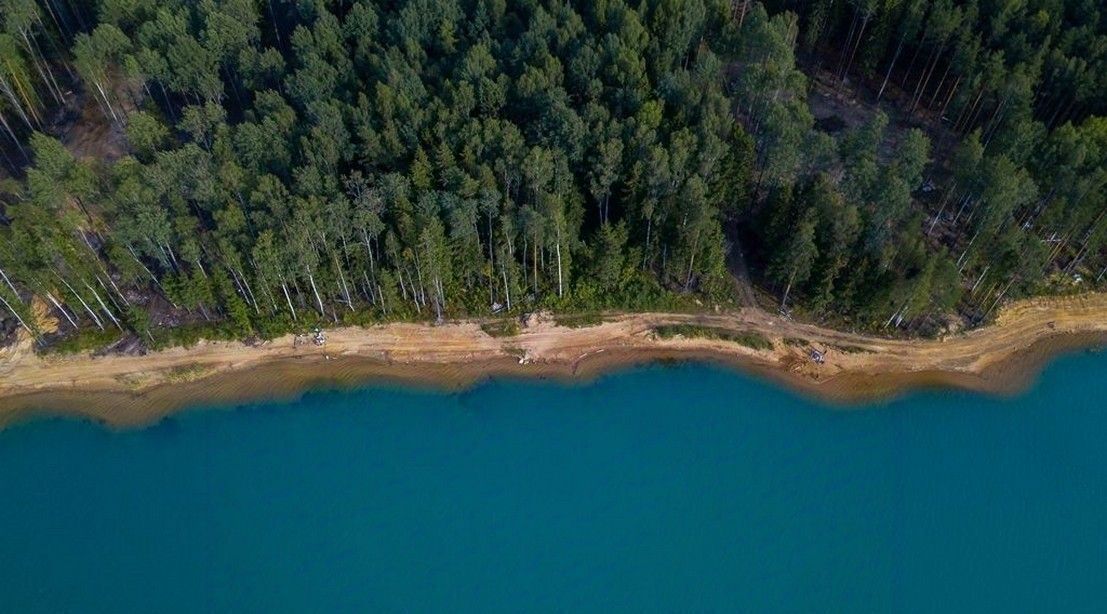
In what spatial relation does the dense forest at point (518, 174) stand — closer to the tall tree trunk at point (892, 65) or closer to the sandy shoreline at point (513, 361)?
the sandy shoreline at point (513, 361)

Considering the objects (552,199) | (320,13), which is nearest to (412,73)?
(320,13)

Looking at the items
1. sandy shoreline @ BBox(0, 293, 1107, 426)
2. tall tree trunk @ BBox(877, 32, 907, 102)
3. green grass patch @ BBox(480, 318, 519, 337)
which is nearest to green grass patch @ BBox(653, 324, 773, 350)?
sandy shoreline @ BBox(0, 293, 1107, 426)

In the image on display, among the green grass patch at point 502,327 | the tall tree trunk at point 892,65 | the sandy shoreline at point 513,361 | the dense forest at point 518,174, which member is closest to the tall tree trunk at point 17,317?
the dense forest at point 518,174

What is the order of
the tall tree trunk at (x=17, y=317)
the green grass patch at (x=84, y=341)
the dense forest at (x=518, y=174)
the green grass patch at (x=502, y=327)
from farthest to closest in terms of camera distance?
the green grass patch at (x=502, y=327) < the green grass patch at (x=84, y=341) < the tall tree trunk at (x=17, y=317) < the dense forest at (x=518, y=174)

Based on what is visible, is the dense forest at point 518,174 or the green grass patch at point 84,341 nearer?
the dense forest at point 518,174

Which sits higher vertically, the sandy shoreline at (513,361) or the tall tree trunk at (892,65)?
the tall tree trunk at (892,65)

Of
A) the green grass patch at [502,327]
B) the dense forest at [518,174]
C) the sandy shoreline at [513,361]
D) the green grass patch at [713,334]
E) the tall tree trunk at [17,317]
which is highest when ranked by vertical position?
the dense forest at [518,174]

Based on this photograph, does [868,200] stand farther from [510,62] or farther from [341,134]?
[341,134]
